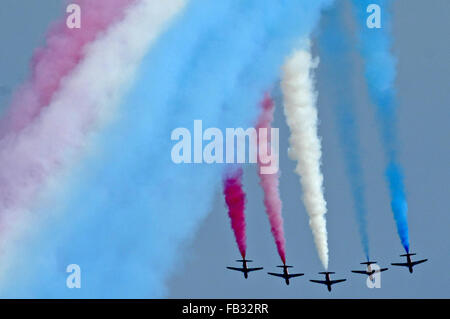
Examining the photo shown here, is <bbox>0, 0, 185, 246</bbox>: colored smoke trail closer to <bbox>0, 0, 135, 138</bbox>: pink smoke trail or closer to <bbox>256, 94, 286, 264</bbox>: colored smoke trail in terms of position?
<bbox>0, 0, 135, 138</bbox>: pink smoke trail

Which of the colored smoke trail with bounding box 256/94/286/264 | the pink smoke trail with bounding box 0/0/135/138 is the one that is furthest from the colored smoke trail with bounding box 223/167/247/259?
the pink smoke trail with bounding box 0/0/135/138

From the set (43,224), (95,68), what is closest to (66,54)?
(95,68)

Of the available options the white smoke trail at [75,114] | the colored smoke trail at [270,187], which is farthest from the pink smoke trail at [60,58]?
the colored smoke trail at [270,187]

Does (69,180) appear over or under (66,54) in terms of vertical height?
under

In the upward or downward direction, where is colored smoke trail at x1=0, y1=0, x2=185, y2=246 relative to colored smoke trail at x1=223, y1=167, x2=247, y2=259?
upward

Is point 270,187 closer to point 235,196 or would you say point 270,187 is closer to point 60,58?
point 235,196
